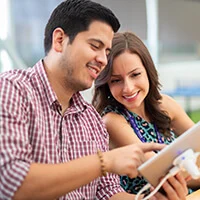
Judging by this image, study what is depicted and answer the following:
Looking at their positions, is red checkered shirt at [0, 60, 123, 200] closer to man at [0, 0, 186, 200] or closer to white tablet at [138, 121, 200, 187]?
man at [0, 0, 186, 200]

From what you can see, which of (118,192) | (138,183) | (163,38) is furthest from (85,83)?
(163,38)

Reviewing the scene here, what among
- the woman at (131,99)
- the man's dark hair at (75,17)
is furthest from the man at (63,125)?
the woman at (131,99)

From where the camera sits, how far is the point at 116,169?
1.00 metres

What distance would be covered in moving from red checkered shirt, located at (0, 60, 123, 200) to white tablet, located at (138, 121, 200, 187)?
261mm

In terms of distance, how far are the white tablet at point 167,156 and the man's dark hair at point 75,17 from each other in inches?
16.9

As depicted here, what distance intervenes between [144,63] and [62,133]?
0.56m

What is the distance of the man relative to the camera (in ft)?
3.11

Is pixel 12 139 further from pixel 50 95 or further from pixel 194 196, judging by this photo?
pixel 194 196

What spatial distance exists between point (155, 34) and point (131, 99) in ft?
8.76

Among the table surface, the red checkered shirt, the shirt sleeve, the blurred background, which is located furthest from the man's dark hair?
the blurred background

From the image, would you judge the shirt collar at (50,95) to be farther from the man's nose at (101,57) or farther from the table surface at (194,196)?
the table surface at (194,196)

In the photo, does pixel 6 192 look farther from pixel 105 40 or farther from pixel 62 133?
pixel 105 40

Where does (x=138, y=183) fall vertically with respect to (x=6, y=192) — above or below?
below

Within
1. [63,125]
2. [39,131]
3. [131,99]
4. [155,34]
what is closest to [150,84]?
[131,99]
